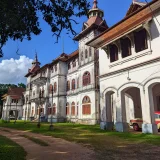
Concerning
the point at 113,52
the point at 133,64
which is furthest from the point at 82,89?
the point at 133,64

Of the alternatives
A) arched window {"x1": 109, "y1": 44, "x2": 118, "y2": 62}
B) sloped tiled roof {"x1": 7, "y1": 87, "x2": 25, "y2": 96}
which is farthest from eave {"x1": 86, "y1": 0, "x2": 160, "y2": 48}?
sloped tiled roof {"x1": 7, "y1": 87, "x2": 25, "y2": 96}

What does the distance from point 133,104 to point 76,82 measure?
13.9 m

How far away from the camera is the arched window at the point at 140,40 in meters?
13.7

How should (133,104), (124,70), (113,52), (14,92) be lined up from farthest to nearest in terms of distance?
1. (14,92)
2. (133,104)
3. (113,52)
4. (124,70)

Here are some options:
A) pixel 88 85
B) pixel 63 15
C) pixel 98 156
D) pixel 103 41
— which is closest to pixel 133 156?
pixel 98 156

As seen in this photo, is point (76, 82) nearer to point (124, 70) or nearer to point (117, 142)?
point (124, 70)

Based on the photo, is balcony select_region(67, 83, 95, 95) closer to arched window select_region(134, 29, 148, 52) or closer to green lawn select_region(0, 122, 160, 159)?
arched window select_region(134, 29, 148, 52)

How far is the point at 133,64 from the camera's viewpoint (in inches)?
555

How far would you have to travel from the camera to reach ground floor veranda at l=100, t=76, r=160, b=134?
41.5 feet

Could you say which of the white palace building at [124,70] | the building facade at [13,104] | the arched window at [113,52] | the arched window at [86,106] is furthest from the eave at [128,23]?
the building facade at [13,104]

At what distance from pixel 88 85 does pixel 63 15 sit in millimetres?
20146

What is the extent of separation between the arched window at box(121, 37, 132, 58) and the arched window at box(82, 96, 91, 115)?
474 inches

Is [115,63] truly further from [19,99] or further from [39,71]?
[19,99]

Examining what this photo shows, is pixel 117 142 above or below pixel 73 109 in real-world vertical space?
below
